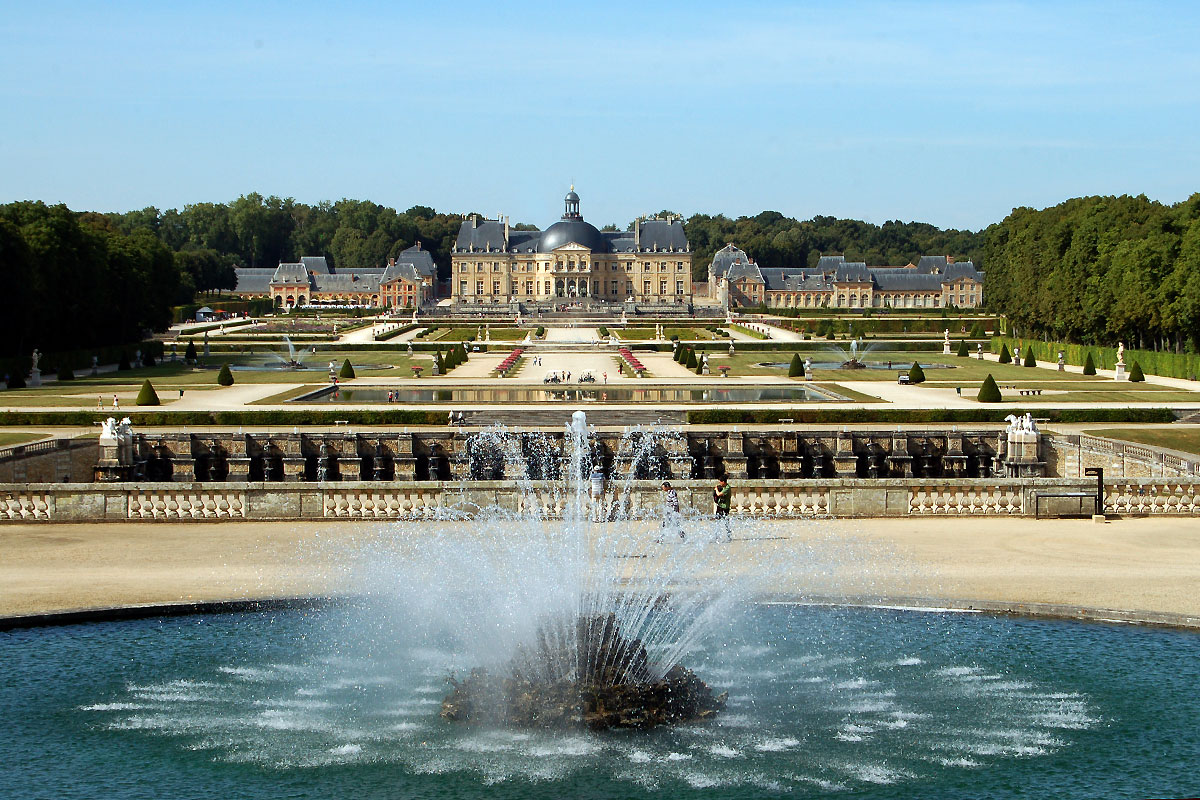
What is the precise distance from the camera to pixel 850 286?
473ft

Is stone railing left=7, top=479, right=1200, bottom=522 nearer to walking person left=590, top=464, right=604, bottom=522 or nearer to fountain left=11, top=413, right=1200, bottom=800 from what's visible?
walking person left=590, top=464, right=604, bottom=522

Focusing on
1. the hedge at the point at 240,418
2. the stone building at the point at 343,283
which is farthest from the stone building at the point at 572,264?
the hedge at the point at 240,418

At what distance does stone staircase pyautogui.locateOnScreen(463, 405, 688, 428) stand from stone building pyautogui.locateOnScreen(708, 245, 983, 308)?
108 m

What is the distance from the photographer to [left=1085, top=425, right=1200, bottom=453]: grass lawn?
1129 inches

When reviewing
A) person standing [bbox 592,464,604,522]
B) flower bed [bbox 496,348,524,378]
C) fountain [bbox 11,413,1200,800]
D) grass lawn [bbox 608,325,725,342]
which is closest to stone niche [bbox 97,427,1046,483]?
person standing [bbox 592,464,604,522]

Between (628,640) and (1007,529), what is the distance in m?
8.65

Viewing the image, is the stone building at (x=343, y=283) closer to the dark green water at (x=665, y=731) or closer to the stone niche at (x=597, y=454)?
the stone niche at (x=597, y=454)

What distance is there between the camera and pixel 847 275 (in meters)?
144

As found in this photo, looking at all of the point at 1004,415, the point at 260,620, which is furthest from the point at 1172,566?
the point at 1004,415

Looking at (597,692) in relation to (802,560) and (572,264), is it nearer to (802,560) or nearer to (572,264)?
(802,560)

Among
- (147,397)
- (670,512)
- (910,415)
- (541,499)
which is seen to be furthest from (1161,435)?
(147,397)

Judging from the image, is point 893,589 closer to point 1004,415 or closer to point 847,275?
point 1004,415

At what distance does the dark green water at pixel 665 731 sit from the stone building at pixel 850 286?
129187mm

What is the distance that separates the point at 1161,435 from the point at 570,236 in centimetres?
11304
